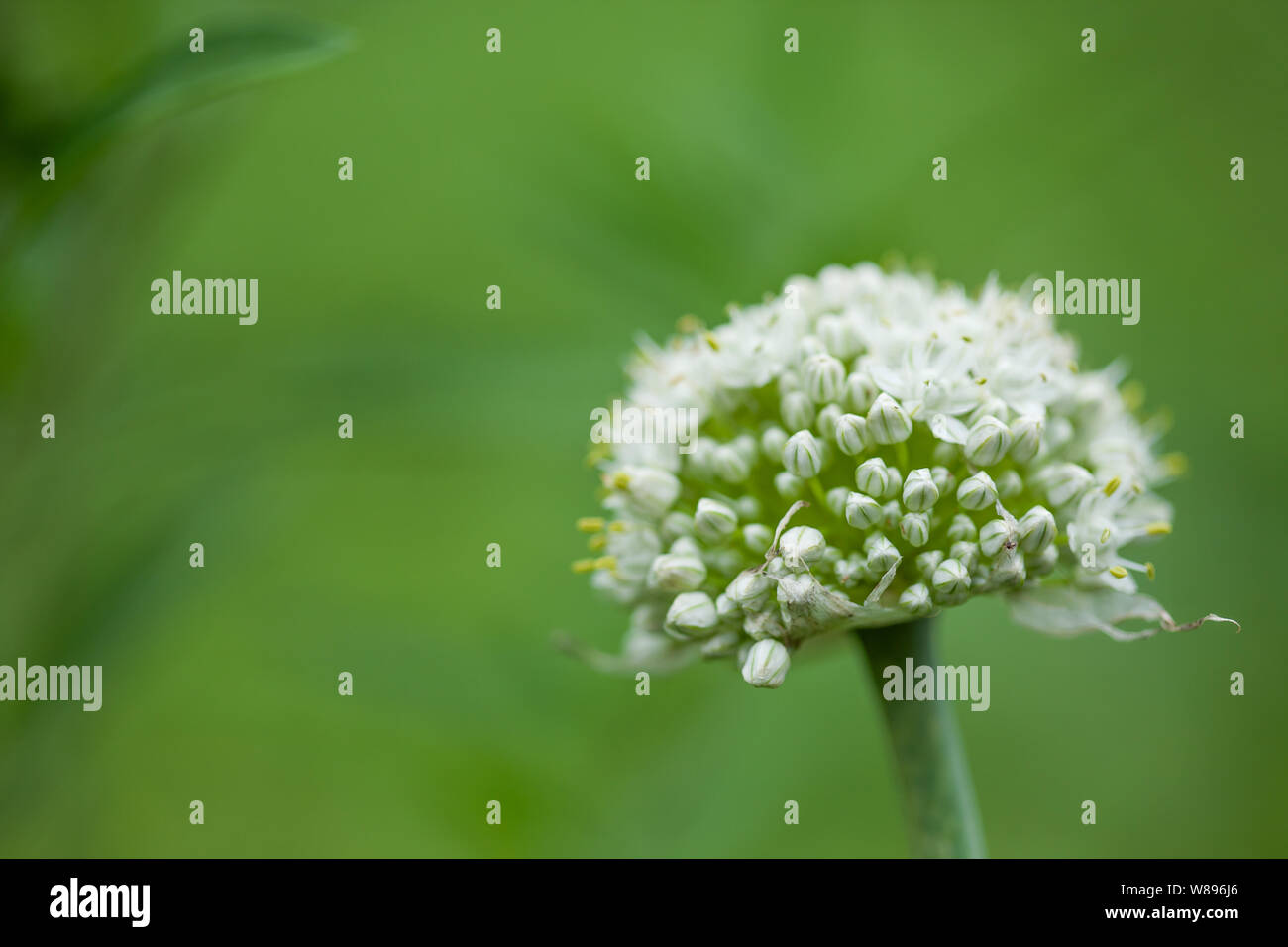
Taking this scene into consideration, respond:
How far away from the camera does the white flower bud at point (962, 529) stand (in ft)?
5.88

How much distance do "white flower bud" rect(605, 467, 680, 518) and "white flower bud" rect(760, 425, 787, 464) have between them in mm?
174

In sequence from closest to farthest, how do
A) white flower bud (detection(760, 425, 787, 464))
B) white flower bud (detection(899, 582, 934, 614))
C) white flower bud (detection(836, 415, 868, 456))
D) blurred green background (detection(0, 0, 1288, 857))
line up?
white flower bud (detection(899, 582, 934, 614)), white flower bud (detection(836, 415, 868, 456)), white flower bud (detection(760, 425, 787, 464)), blurred green background (detection(0, 0, 1288, 857))

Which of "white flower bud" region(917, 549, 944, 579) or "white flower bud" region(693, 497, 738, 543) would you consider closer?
"white flower bud" region(917, 549, 944, 579)

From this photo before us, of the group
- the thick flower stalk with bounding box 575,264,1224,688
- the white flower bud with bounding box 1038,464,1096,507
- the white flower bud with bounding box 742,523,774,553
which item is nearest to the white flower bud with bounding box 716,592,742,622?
the thick flower stalk with bounding box 575,264,1224,688

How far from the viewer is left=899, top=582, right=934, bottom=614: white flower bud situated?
67.6 inches

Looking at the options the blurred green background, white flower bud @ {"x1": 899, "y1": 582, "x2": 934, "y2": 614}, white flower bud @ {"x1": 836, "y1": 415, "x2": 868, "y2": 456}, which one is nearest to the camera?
white flower bud @ {"x1": 899, "y1": 582, "x2": 934, "y2": 614}

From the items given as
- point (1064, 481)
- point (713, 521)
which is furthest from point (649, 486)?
point (1064, 481)

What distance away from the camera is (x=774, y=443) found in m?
1.94

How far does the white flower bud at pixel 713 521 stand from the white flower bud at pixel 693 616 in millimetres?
102

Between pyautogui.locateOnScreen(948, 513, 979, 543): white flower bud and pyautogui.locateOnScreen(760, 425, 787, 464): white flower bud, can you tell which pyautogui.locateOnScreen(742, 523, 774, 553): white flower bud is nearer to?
pyautogui.locateOnScreen(760, 425, 787, 464): white flower bud

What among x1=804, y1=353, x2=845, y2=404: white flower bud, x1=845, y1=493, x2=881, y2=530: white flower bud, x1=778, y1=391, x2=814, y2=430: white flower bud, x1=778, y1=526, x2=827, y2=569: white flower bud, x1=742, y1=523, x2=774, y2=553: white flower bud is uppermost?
x1=804, y1=353, x2=845, y2=404: white flower bud
